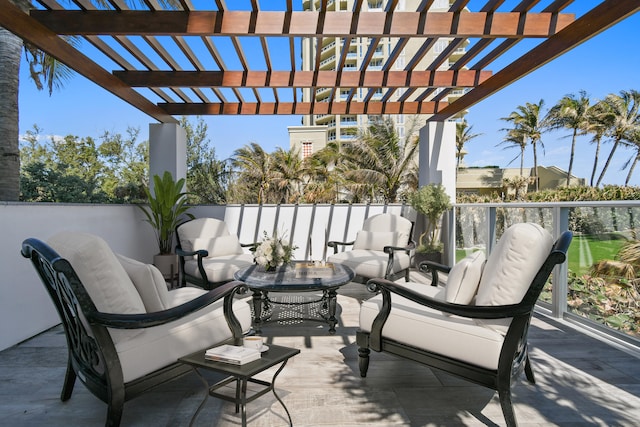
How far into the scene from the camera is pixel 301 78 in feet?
17.1

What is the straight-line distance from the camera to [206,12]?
12.1 feet

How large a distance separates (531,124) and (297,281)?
29.2 metres

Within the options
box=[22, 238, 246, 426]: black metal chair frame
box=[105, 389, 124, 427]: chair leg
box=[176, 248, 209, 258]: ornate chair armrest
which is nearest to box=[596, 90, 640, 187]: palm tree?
box=[176, 248, 209, 258]: ornate chair armrest

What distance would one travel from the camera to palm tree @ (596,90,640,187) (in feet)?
78.5

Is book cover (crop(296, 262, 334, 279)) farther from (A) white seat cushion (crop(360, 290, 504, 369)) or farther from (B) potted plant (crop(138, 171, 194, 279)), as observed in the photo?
(B) potted plant (crop(138, 171, 194, 279))

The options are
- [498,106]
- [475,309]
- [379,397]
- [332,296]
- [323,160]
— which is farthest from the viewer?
[498,106]

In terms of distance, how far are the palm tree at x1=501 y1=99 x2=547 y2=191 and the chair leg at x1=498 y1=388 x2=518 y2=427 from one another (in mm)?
29434

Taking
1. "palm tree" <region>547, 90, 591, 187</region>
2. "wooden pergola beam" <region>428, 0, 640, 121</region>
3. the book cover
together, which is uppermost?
"palm tree" <region>547, 90, 591, 187</region>

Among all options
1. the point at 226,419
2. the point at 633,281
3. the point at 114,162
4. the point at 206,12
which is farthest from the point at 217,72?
the point at 114,162

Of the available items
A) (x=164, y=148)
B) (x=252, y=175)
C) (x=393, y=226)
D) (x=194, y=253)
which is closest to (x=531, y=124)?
(x=252, y=175)

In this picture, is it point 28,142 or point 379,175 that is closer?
point 28,142

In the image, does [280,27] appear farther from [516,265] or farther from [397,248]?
[516,265]

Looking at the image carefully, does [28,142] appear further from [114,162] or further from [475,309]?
[475,309]

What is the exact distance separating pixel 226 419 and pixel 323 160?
18.0 meters
